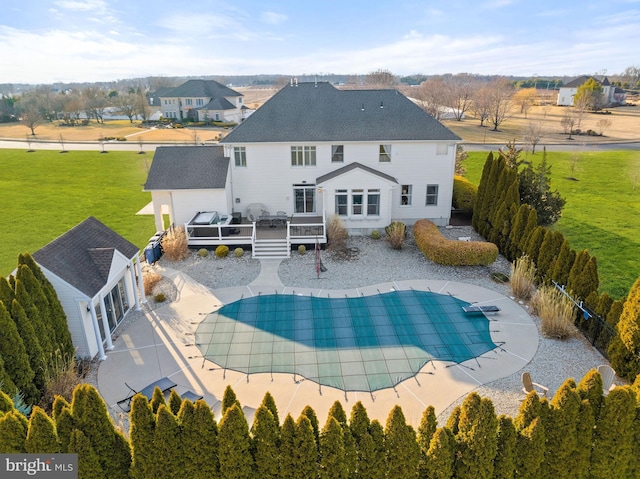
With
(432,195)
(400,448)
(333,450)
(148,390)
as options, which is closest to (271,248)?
(432,195)

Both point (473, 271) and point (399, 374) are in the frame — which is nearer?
point (399, 374)

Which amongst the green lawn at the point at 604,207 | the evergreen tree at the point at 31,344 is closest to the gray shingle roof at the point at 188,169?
the evergreen tree at the point at 31,344

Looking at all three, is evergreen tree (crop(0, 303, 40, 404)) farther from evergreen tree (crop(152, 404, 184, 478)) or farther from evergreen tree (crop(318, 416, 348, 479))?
evergreen tree (crop(318, 416, 348, 479))

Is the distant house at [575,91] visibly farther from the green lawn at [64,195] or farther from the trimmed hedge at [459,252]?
the trimmed hedge at [459,252]

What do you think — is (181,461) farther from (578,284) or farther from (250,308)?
(578,284)

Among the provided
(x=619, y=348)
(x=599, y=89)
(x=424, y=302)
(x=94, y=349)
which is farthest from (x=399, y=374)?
(x=599, y=89)

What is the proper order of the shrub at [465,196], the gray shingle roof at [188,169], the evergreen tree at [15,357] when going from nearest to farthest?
the evergreen tree at [15,357], the gray shingle roof at [188,169], the shrub at [465,196]

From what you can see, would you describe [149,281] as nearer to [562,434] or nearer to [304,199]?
[304,199]

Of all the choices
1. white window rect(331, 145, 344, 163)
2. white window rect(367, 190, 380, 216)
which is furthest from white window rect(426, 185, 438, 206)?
white window rect(331, 145, 344, 163)
